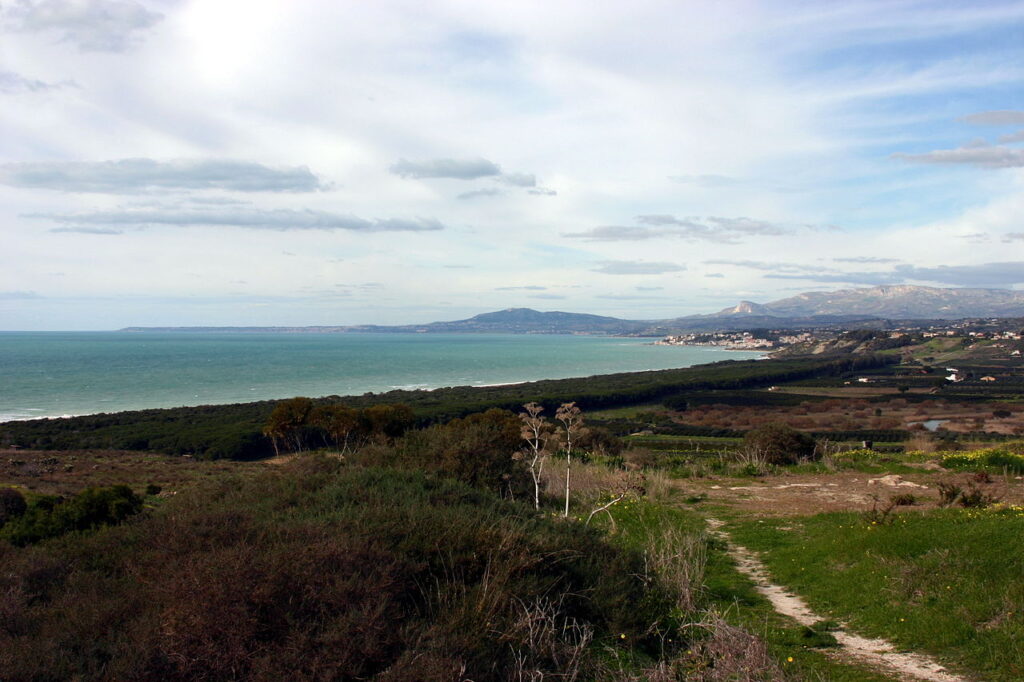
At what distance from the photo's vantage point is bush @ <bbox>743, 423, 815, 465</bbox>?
66.5ft

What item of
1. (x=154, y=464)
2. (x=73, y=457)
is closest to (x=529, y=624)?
(x=154, y=464)

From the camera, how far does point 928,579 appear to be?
748 centimetres

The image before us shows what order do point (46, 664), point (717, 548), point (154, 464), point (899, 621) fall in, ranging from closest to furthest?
point (46, 664) → point (899, 621) → point (717, 548) → point (154, 464)

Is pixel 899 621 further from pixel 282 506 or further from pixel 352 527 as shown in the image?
pixel 282 506

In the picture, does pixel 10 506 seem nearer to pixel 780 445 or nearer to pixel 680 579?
pixel 680 579

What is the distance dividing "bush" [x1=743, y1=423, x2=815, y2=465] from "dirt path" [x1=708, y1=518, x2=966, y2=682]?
1124cm

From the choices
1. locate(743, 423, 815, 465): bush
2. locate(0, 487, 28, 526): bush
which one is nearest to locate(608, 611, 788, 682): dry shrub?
locate(0, 487, 28, 526): bush

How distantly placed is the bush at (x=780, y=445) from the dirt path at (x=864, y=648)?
11243mm

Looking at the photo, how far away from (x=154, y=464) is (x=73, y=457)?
4879 millimetres

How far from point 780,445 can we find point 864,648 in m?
14.5

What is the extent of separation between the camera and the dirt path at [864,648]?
5965 mm

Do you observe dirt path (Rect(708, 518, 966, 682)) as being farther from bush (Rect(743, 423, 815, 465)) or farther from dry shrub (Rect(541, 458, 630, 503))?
bush (Rect(743, 423, 815, 465))

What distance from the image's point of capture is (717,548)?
10.9m

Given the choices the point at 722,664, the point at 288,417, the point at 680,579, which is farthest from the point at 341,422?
the point at 722,664
